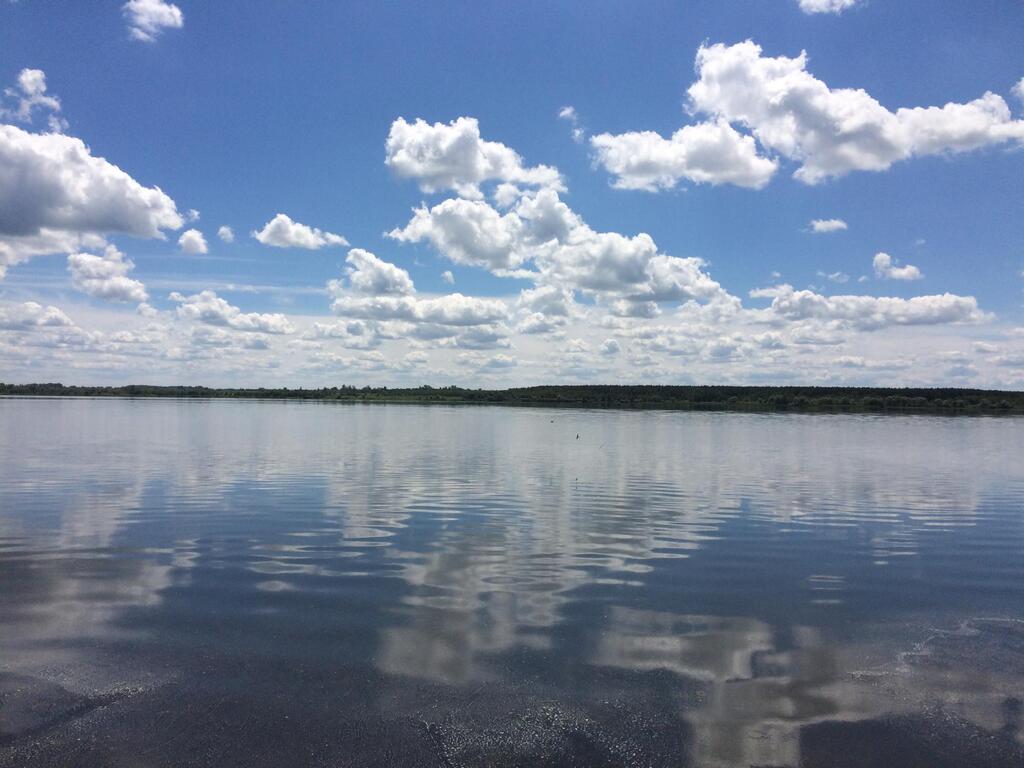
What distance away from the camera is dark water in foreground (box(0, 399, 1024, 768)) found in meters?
8.35

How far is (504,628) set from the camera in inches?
482

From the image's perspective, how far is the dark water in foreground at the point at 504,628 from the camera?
8.35 m

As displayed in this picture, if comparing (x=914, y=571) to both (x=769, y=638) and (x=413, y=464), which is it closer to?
(x=769, y=638)

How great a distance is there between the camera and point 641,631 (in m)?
12.2

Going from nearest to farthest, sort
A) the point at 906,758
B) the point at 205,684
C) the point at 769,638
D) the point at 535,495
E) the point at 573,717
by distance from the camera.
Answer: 1. the point at 906,758
2. the point at 573,717
3. the point at 205,684
4. the point at 769,638
5. the point at 535,495

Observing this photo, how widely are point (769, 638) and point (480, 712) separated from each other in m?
5.52

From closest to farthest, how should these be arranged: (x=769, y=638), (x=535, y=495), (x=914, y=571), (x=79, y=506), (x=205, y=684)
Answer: (x=205, y=684)
(x=769, y=638)
(x=914, y=571)
(x=79, y=506)
(x=535, y=495)

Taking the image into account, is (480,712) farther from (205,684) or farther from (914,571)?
(914,571)

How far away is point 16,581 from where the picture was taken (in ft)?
49.1

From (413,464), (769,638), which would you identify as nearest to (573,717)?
(769,638)

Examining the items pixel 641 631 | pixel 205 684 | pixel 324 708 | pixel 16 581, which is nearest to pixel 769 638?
pixel 641 631

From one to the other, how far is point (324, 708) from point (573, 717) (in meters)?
3.06

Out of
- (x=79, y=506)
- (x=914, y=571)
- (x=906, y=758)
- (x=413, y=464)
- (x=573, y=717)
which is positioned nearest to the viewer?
(x=906, y=758)

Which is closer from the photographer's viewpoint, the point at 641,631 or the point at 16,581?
the point at 641,631
